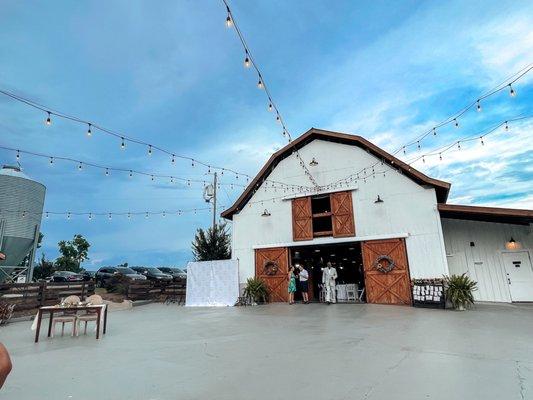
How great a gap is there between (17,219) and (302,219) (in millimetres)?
15008

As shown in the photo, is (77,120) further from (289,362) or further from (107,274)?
(107,274)

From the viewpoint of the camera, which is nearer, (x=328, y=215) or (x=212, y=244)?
(x=328, y=215)

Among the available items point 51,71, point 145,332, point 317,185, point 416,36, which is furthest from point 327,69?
point 145,332

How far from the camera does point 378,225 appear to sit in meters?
12.2

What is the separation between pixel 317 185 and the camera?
44.8ft

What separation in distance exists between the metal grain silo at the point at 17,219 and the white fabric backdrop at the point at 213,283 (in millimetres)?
9676

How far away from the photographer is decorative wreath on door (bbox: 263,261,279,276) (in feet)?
44.6

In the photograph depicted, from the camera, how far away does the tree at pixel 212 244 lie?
1839 cm

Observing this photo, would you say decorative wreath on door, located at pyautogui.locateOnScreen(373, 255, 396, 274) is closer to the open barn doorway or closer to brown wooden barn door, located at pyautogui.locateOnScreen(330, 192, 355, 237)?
brown wooden barn door, located at pyautogui.locateOnScreen(330, 192, 355, 237)

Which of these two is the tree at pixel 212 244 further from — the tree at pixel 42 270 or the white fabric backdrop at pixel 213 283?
the tree at pixel 42 270

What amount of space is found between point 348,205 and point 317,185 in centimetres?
167

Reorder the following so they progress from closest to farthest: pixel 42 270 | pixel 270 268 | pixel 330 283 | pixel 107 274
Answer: pixel 330 283 → pixel 270 268 → pixel 107 274 → pixel 42 270

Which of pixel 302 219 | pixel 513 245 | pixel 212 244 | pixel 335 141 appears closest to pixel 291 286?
pixel 302 219

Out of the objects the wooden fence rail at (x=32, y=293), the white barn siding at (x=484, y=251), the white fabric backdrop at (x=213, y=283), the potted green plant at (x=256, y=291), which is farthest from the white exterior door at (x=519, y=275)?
the wooden fence rail at (x=32, y=293)
